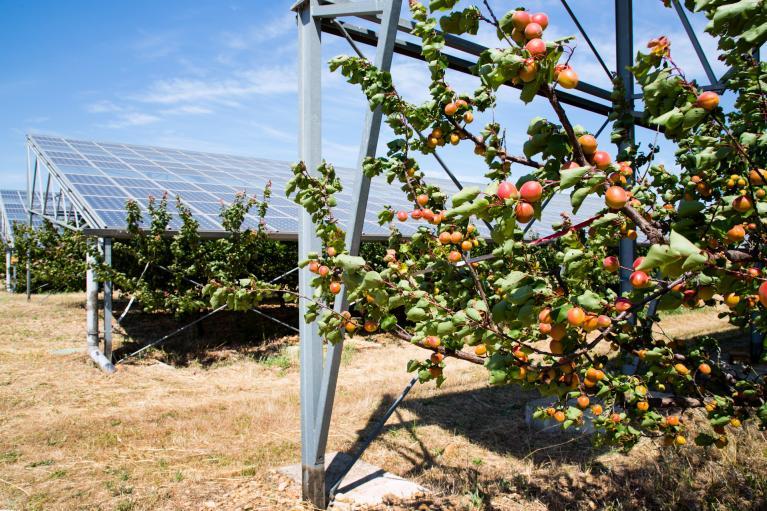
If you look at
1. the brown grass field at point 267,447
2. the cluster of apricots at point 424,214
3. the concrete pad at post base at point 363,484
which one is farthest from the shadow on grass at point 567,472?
the cluster of apricots at point 424,214

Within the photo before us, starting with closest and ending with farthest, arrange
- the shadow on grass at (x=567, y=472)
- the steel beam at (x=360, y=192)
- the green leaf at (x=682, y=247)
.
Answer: the green leaf at (x=682, y=247) < the steel beam at (x=360, y=192) < the shadow on grass at (x=567, y=472)

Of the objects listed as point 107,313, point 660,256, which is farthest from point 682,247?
point 107,313

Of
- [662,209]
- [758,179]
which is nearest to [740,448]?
[662,209]

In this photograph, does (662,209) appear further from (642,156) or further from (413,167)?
(413,167)

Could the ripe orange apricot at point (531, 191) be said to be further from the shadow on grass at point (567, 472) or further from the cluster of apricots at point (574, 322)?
the shadow on grass at point (567, 472)

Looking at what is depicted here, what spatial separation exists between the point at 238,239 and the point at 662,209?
291 inches

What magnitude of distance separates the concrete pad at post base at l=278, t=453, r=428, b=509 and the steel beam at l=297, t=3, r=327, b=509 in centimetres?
22

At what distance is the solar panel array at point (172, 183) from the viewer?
28.5 feet

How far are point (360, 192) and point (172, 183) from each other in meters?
8.43

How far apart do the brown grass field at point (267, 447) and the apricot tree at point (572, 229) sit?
1.73 m

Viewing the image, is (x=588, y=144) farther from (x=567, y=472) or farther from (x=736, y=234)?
(x=567, y=472)

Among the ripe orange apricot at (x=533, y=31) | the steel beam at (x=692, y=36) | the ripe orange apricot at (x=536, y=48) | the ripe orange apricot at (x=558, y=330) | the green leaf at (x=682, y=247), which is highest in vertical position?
the steel beam at (x=692, y=36)

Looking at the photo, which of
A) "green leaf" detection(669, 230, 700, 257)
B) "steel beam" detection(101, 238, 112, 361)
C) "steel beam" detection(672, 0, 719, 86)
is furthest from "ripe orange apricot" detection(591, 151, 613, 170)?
"steel beam" detection(101, 238, 112, 361)

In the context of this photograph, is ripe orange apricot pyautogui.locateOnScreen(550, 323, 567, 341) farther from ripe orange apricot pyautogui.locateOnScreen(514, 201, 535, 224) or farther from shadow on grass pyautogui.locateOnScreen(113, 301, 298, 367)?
shadow on grass pyautogui.locateOnScreen(113, 301, 298, 367)
